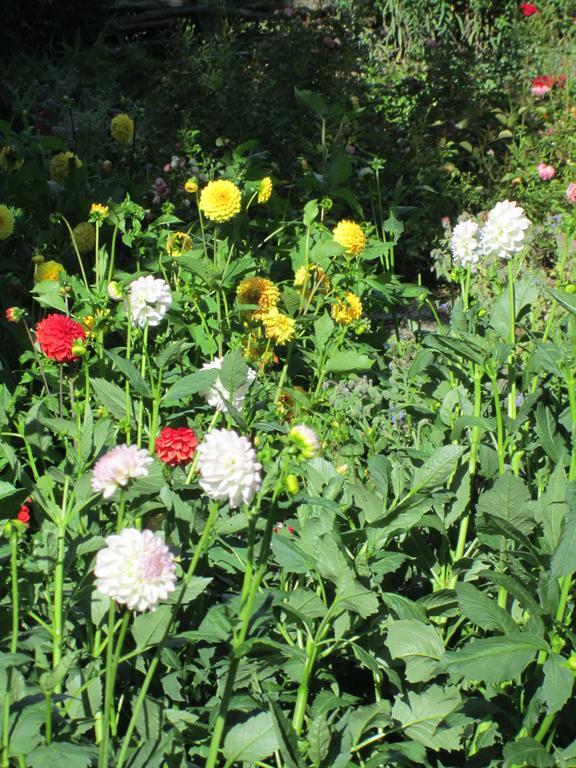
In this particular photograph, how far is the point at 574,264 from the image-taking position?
3.71 meters

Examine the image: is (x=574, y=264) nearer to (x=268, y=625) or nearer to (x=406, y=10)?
(x=268, y=625)

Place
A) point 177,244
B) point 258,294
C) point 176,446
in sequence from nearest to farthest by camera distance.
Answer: point 176,446, point 258,294, point 177,244

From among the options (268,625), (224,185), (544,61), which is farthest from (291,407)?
(544,61)

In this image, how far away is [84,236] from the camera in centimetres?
258

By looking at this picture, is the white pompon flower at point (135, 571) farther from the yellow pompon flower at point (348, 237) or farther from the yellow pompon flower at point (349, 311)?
the yellow pompon flower at point (348, 237)

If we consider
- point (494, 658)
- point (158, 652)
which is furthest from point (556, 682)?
point (158, 652)

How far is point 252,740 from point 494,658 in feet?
1.11

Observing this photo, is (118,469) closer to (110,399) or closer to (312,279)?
(110,399)

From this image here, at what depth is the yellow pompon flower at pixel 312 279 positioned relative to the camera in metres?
2.50

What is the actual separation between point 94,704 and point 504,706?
593 millimetres

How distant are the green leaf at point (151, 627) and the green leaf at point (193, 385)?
48cm

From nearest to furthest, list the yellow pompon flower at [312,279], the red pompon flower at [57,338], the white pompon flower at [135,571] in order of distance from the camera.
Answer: the white pompon flower at [135,571] → the red pompon flower at [57,338] → the yellow pompon flower at [312,279]

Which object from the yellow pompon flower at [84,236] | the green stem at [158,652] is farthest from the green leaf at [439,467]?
the yellow pompon flower at [84,236]

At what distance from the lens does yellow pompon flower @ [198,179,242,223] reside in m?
2.38
